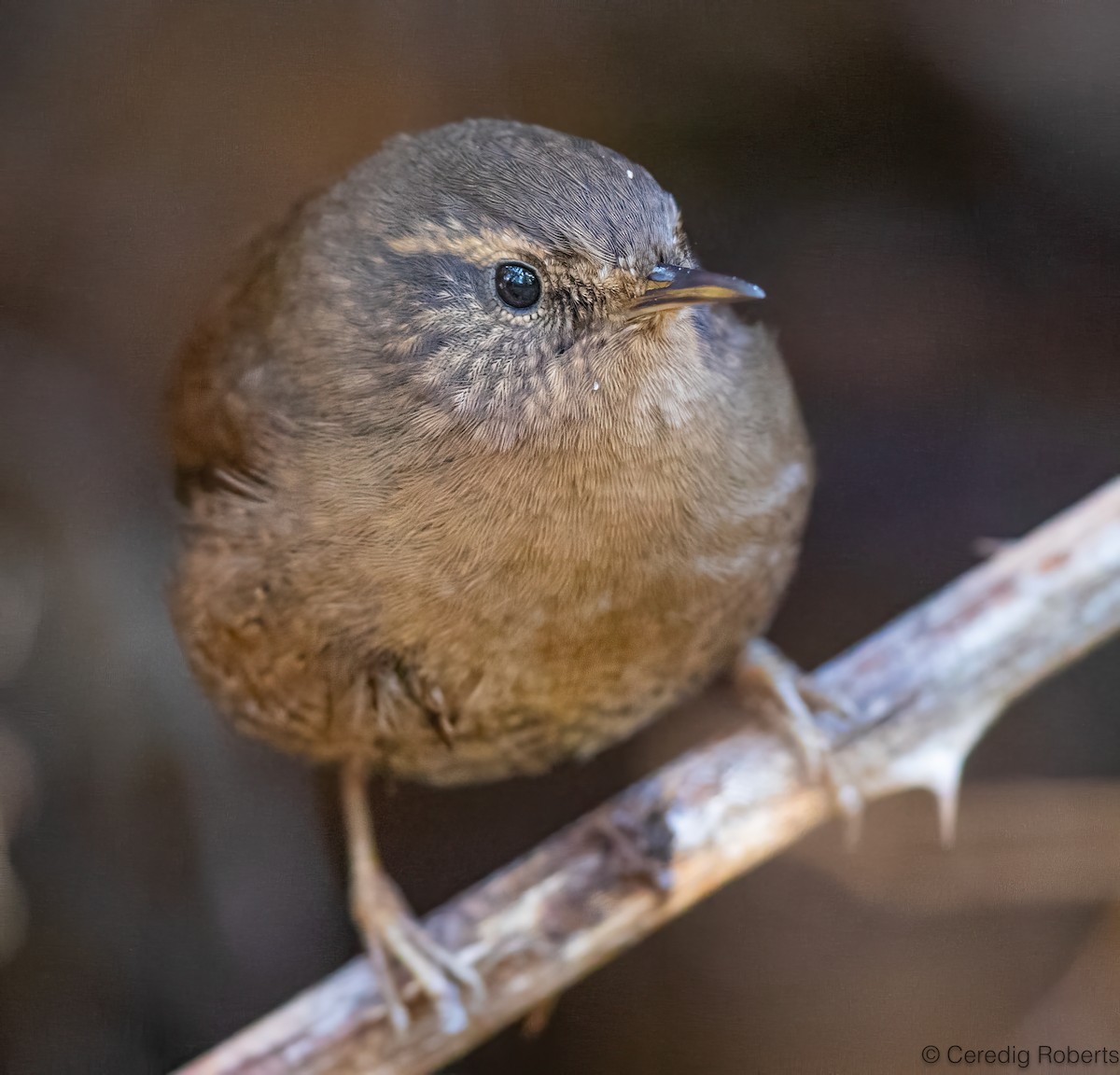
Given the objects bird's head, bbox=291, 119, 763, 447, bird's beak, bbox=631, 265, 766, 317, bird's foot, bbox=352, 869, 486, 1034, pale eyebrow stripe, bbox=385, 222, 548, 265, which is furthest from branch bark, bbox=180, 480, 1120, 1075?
pale eyebrow stripe, bbox=385, 222, 548, 265

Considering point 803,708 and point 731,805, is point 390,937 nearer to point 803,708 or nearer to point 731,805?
point 731,805

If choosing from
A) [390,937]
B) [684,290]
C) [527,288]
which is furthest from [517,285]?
[390,937]

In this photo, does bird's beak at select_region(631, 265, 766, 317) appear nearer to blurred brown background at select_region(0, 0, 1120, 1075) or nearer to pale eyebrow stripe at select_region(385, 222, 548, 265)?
pale eyebrow stripe at select_region(385, 222, 548, 265)

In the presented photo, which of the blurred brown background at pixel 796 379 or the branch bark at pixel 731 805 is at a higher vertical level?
the blurred brown background at pixel 796 379

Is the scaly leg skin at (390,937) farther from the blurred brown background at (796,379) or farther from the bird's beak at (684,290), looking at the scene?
the bird's beak at (684,290)

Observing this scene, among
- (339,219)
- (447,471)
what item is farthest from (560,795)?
(339,219)

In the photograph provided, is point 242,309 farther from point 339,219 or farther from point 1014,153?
point 1014,153

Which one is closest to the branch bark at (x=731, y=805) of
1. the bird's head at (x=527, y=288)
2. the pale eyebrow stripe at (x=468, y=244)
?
the bird's head at (x=527, y=288)
